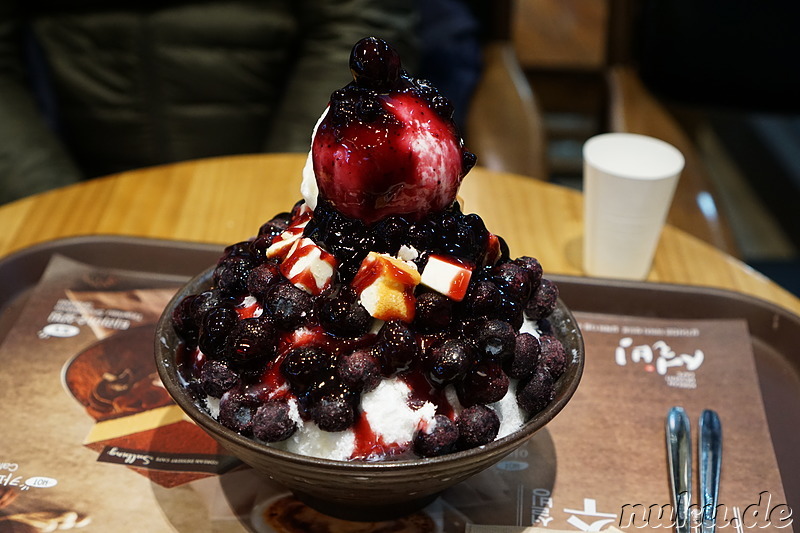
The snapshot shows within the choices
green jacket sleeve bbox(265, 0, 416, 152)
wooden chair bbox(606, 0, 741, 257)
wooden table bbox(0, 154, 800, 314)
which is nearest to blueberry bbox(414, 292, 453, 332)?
wooden table bbox(0, 154, 800, 314)

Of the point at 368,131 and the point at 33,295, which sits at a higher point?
the point at 368,131

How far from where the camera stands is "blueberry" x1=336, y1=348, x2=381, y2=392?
2.80 ft

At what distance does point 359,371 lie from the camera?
2.80 feet

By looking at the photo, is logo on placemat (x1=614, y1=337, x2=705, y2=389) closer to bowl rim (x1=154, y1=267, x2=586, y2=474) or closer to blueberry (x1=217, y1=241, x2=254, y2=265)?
bowl rim (x1=154, y1=267, x2=586, y2=474)

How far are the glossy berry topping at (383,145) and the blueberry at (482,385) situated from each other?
0.20 meters

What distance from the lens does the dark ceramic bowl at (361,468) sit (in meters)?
0.82

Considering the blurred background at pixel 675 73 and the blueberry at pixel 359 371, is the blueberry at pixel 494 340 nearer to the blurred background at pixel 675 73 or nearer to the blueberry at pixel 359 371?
the blueberry at pixel 359 371

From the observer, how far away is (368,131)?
898 millimetres

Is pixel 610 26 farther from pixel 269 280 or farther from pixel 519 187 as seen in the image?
pixel 269 280

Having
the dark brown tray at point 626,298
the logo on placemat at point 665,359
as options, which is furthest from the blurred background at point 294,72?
the logo on placemat at point 665,359

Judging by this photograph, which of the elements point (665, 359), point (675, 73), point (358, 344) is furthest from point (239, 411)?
point (675, 73)

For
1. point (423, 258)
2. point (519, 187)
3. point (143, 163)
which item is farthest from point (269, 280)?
point (143, 163)

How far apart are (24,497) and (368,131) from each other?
631 mm

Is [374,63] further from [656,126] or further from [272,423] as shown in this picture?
[656,126]
